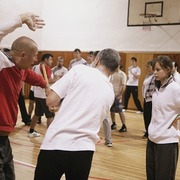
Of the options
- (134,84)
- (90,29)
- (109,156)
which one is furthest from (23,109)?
(90,29)

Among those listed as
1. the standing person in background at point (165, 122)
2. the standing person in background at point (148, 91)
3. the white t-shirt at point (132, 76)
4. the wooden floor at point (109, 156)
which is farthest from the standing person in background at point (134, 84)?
the standing person in background at point (165, 122)

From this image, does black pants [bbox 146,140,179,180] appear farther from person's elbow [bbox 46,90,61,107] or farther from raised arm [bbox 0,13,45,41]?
raised arm [bbox 0,13,45,41]

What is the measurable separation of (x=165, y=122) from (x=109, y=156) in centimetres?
276

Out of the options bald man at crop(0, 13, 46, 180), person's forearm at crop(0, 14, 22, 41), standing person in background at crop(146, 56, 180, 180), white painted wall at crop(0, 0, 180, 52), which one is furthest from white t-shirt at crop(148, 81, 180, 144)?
white painted wall at crop(0, 0, 180, 52)

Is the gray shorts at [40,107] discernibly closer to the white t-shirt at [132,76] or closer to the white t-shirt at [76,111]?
the white t-shirt at [76,111]

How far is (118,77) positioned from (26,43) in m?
5.41

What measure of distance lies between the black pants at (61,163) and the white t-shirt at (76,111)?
0.04 meters

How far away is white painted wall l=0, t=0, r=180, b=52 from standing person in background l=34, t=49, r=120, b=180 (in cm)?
1017

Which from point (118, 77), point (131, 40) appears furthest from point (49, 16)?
point (118, 77)

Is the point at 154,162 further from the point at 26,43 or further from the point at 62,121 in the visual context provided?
the point at 26,43

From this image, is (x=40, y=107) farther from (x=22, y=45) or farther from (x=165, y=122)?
(x=22, y=45)

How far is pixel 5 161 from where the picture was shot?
8.56ft

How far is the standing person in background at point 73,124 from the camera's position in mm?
2170

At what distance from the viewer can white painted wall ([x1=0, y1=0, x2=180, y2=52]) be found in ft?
40.4
